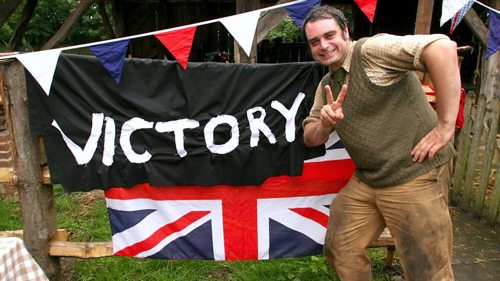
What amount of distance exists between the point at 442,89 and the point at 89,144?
6.99 ft

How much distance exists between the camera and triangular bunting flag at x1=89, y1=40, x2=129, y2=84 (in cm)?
248

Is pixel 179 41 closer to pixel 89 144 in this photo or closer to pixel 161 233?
pixel 89 144

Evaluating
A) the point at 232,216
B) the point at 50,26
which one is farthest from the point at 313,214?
the point at 50,26

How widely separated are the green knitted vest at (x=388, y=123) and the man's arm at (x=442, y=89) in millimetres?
67

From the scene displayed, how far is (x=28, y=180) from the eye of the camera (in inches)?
109

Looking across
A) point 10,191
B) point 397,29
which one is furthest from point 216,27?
point 10,191

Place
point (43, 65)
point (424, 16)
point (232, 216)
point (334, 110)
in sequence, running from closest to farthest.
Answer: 1. point (334, 110)
2. point (43, 65)
3. point (232, 216)
4. point (424, 16)

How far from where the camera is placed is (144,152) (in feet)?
8.90

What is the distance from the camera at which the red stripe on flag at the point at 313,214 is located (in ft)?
9.54

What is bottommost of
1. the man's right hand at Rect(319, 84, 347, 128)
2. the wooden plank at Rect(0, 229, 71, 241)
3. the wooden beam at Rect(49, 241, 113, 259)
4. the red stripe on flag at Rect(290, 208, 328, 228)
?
the wooden beam at Rect(49, 241, 113, 259)

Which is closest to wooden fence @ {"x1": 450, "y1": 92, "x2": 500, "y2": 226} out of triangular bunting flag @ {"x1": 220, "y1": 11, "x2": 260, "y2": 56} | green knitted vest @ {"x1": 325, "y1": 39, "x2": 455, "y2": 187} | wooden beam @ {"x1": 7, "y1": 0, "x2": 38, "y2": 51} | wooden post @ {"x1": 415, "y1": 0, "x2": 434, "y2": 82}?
wooden post @ {"x1": 415, "y1": 0, "x2": 434, "y2": 82}

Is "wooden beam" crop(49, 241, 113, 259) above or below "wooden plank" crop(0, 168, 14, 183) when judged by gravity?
below

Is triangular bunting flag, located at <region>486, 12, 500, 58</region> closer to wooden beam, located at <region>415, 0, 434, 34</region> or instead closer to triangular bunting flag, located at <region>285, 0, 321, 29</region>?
wooden beam, located at <region>415, 0, 434, 34</region>

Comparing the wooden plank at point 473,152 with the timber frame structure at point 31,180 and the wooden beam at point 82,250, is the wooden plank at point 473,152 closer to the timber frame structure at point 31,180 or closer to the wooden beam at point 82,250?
the timber frame structure at point 31,180
